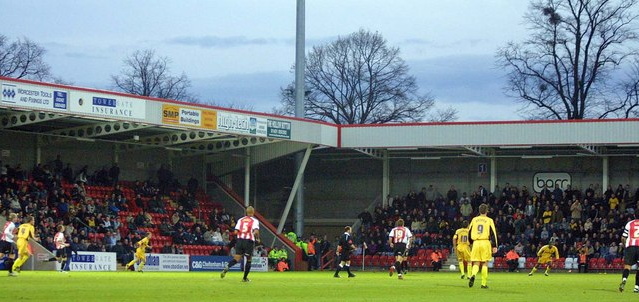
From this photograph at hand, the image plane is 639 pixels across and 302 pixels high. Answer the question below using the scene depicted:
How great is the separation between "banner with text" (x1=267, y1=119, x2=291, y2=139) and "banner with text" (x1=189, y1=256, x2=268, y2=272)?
18.5ft

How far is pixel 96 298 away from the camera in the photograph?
19.7m

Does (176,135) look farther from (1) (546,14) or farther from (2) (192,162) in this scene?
(1) (546,14)

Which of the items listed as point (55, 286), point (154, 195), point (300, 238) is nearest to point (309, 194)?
point (300, 238)

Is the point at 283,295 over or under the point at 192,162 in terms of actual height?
under

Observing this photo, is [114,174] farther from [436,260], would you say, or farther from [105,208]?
[436,260]

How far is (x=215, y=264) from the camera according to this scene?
48.8m

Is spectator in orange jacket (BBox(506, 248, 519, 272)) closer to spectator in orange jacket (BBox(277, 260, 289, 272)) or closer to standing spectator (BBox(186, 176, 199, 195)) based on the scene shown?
spectator in orange jacket (BBox(277, 260, 289, 272))

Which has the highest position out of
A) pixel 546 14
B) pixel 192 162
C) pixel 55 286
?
pixel 546 14

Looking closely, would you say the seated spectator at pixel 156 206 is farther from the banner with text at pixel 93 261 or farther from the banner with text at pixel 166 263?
the banner with text at pixel 93 261

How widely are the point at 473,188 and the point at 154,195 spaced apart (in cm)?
1658

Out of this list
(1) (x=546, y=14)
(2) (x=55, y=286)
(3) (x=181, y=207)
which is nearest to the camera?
(2) (x=55, y=286)

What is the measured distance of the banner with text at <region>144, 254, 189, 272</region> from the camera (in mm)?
44875

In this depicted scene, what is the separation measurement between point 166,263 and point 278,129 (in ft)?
28.8

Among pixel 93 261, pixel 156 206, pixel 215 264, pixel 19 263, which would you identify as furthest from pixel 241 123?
pixel 19 263
